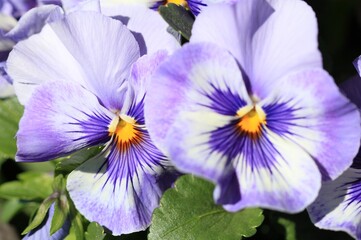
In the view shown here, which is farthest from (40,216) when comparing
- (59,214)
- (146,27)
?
(146,27)

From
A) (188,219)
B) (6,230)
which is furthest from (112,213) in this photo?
(6,230)

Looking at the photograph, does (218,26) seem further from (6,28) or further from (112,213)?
(6,28)

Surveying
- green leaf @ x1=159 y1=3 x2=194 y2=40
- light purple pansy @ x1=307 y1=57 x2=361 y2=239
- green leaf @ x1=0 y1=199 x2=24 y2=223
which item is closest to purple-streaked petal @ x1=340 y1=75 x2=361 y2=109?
light purple pansy @ x1=307 y1=57 x2=361 y2=239

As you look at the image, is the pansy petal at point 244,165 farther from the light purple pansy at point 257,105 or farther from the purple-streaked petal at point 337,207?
the purple-streaked petal at point 337,207

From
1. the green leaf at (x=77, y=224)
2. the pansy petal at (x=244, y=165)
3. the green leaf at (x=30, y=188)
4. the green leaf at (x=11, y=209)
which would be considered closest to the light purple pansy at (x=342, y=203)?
the pansy petal at (x=244, y=165)

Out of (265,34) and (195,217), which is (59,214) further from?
(265,34)

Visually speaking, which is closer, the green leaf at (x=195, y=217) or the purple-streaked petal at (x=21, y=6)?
the green leaf at (x=195, y=217)

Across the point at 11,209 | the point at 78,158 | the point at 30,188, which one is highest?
the point at 78,158
